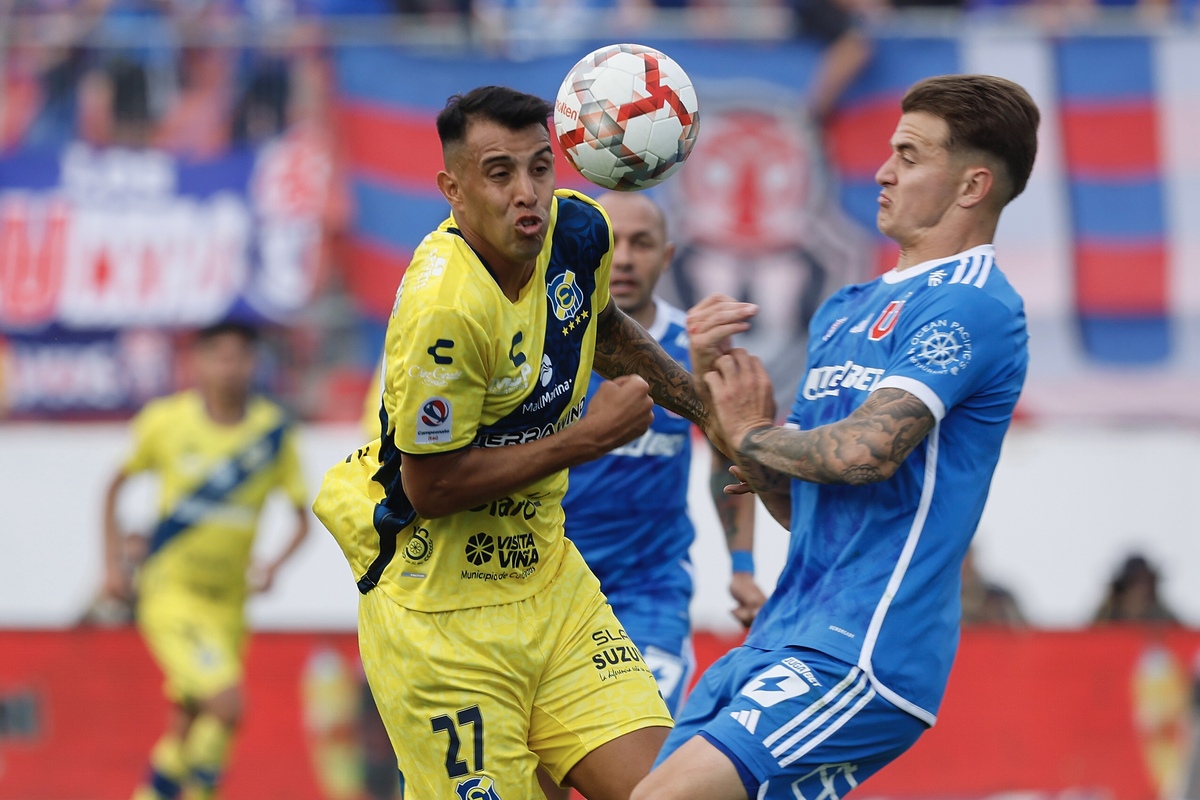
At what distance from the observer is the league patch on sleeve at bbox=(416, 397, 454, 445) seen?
408 centimetres

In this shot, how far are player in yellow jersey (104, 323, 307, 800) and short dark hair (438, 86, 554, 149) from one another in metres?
5.85

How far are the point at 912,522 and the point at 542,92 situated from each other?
23.0 feet

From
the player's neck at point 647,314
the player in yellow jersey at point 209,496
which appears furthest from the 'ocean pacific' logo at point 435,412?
the player in yellow jersey at point 209,496

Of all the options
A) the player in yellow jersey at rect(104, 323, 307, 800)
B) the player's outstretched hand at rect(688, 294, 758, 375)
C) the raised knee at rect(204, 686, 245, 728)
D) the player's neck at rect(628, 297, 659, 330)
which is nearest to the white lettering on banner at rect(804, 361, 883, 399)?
the player's outstretched hand at rect(688, 294, 758, 375)

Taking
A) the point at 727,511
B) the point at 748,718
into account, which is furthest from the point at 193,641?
the point at 748,718

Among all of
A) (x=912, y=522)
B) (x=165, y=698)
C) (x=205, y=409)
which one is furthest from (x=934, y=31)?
(x=912, y=522)

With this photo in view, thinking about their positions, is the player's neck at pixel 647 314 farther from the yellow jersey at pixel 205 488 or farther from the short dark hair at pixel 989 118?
the yellow jersey at pixel 205 488

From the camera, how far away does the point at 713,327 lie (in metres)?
4.04

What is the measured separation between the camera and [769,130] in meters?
10.7

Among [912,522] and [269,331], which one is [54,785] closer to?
[269,331]

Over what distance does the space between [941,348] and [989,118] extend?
2.25 ft

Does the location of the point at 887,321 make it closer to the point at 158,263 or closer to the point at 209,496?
the point at 209,496

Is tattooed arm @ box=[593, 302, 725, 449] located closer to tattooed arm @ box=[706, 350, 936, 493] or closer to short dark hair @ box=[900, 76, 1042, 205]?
tattooed arm @ box=[706, 350, 936, 493]

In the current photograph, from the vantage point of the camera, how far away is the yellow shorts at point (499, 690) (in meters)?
4.48
